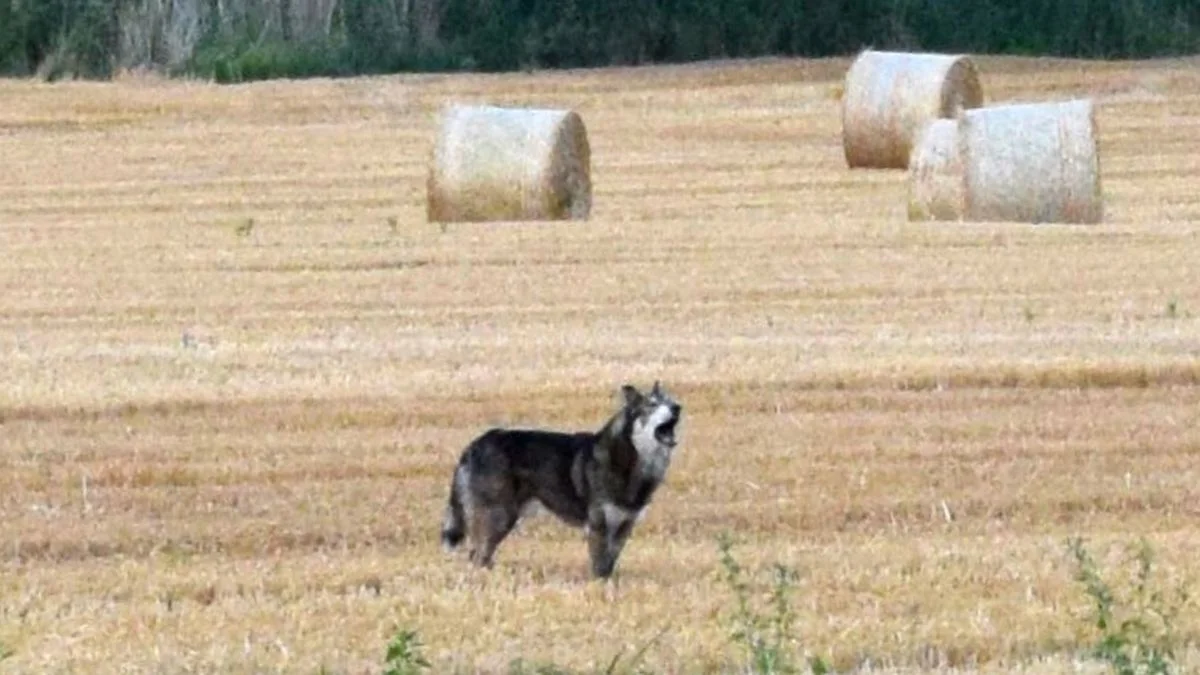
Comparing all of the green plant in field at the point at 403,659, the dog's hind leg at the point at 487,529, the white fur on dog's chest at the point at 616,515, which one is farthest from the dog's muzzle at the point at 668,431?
the green plant in field at the point at 403,659

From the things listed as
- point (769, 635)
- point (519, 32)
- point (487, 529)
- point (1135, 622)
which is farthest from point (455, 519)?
point (519, 32)

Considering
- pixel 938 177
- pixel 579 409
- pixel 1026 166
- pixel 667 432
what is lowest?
pixel 579 409

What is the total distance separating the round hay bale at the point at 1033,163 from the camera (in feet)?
73.2

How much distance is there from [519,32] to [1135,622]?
3540 cm

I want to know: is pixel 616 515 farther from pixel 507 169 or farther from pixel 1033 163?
pixel 507 169

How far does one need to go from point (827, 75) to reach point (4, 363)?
24.9 metres

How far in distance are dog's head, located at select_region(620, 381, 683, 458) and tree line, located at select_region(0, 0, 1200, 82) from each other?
30.7 meters

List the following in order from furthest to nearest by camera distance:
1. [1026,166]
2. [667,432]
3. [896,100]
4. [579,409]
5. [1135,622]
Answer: [896,100]
[1026,166]
[579,409]
[667,432]
[1135,622]

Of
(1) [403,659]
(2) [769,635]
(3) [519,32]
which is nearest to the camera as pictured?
(1) [403,659]

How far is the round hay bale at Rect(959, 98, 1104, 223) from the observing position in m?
22.3

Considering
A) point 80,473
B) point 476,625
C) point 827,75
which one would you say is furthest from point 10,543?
point 827,75

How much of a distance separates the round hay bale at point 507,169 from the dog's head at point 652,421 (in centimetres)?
1325

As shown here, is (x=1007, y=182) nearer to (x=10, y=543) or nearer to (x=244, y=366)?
(x=244, y=366)

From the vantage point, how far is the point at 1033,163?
22.5 meters
